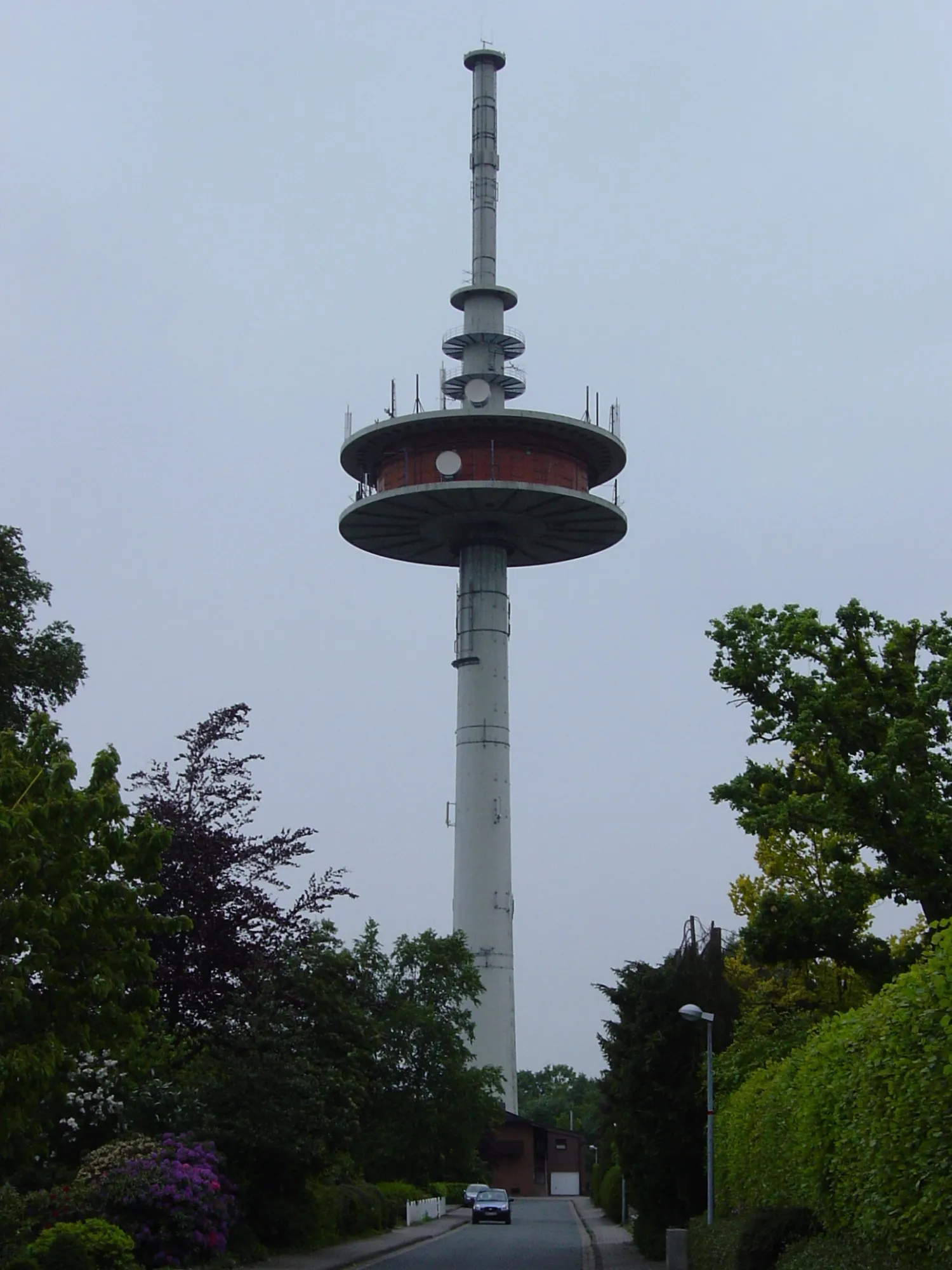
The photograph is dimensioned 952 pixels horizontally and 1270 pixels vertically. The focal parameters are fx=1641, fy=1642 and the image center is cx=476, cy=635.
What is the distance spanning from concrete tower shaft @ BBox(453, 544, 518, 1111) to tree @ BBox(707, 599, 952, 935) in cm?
4299

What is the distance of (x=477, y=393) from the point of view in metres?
71.8

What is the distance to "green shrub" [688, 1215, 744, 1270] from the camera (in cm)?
2212

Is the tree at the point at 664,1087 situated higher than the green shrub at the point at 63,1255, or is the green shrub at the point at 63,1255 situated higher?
the tree at the point at 664,1087

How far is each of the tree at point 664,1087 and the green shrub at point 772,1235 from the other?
15.5m

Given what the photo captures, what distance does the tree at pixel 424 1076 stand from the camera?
61156 millimetres

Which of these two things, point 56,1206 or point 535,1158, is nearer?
point 56,1206

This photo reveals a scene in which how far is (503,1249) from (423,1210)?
15.7m

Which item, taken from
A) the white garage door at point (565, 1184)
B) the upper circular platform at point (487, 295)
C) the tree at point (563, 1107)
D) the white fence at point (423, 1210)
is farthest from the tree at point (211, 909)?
the tree at point (563, 1107)

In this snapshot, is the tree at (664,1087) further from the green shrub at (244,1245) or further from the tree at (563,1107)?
the tree at (563,1107)

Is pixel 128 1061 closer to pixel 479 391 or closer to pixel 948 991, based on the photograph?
pixel 948 991

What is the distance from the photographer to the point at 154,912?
114 ft

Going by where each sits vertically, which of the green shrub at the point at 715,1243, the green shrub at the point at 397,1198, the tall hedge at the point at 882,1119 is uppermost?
the tall hedge at the point at 882,1119

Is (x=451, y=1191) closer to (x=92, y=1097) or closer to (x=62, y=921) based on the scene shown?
(x=92, y=1097)

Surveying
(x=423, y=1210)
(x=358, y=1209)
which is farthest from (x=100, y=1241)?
(x=423, y=1210)
